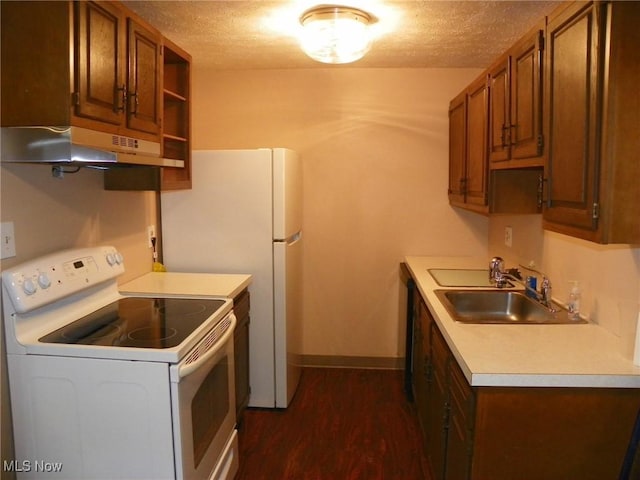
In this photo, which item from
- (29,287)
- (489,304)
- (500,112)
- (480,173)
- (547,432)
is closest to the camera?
(547,432)

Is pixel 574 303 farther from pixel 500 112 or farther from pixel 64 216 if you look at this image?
pixel 64 216

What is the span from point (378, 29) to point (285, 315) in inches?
68.6

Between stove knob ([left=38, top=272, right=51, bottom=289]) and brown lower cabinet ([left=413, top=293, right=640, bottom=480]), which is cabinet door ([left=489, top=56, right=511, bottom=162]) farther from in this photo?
stove knob ([left=38, top=272, right=51, bottom=289])

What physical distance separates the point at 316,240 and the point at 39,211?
A: 7.07 feet

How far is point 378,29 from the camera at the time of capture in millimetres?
2686

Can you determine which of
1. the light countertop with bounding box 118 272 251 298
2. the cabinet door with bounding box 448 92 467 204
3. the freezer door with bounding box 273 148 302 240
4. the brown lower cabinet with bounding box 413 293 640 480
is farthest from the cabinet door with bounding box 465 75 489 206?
the light countertop with bounding box 118 272 251 298

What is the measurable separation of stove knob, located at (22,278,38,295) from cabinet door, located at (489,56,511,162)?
2.03 metres

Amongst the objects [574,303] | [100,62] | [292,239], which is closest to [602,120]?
[574,303]

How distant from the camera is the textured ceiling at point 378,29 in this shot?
91.7 inches

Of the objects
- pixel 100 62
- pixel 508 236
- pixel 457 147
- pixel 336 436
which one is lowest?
pixel 336 436

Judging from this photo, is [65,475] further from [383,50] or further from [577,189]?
[383,50]

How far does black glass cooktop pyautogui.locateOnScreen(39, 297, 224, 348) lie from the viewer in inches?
72.6

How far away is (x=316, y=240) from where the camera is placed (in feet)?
12.6

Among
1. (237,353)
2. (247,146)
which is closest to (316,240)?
(247,146)
